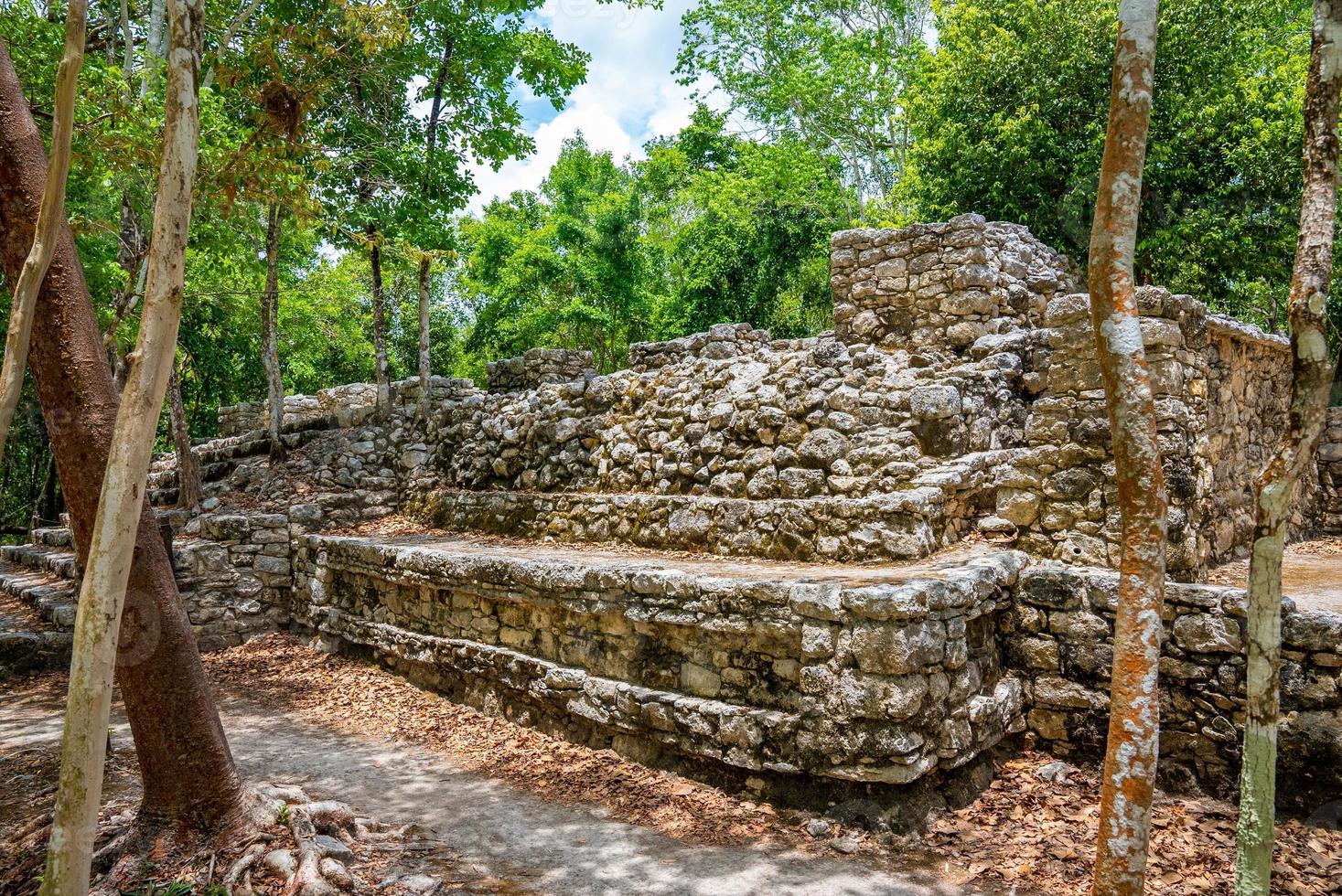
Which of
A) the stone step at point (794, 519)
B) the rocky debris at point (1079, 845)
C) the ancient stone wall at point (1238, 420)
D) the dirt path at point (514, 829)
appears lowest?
the dirt path at point (514, 829)

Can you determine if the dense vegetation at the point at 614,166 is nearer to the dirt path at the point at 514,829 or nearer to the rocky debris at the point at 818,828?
the dirt path at the point at 514,829

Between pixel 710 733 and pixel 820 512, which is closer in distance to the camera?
pixel 710 733

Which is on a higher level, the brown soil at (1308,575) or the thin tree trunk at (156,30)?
the thin tree trunk at (156,30)

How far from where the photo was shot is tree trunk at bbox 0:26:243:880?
11.6ft

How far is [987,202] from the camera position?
13.1 metres

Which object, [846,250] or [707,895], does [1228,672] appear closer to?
[707,895]

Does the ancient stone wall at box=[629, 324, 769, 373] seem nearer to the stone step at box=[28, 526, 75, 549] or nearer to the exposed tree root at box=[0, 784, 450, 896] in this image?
the exposed tree root at box=[0, 784, 450, 896]

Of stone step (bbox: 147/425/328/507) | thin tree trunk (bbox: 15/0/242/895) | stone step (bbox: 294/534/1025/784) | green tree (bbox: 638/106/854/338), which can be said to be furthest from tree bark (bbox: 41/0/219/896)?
green tree (bbox: 638/106/854/338)

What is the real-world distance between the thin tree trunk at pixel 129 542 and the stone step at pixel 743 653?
2383 mm

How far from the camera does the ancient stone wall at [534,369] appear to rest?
11.4m

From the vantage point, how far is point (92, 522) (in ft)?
11.6

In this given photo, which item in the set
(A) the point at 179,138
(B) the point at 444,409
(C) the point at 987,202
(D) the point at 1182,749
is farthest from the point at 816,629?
(C) the point at 987,202

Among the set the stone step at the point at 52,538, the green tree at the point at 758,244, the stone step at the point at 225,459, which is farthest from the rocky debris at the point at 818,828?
the green tree at the point at 758,244

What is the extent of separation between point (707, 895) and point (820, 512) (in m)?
2.85
